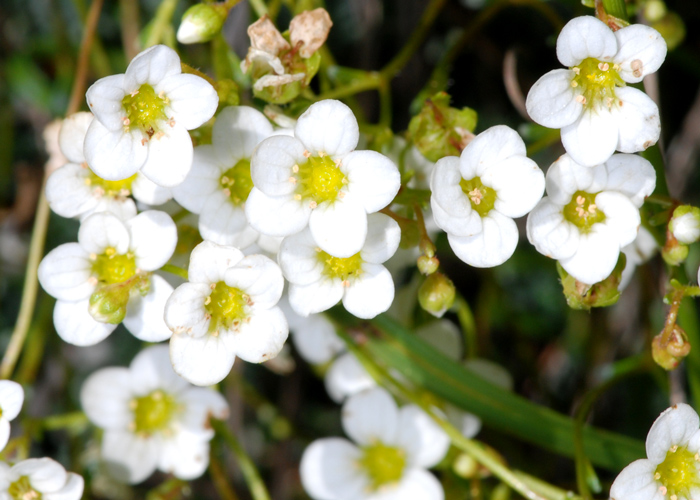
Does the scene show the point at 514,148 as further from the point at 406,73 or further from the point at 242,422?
the point at 242,422

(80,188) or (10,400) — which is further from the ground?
(80,188)

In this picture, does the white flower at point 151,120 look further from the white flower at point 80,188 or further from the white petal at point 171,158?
the white flower at point 80,188

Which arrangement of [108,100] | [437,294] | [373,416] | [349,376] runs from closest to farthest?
[108,100] → [437,294] → [373,416] → [349,376]

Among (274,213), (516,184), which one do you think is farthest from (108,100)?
(516,184)

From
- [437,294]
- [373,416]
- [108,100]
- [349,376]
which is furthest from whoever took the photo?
[349,376]

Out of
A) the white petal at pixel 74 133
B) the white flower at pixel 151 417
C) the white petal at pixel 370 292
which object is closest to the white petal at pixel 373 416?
the white flower at pixel 151 417

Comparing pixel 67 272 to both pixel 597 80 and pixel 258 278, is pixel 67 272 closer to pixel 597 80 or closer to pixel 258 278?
pixel 258 278
